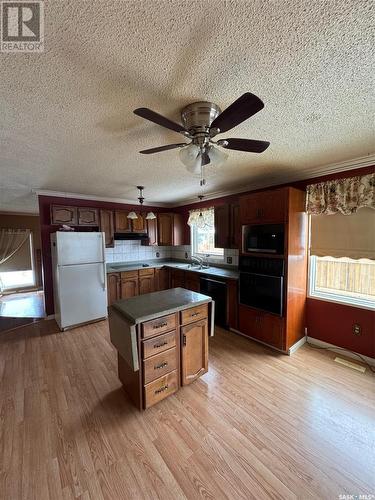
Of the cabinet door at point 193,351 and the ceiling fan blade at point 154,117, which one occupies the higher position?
the ceiling fan blade at point 154,117

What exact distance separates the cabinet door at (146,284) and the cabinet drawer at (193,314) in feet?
8.88

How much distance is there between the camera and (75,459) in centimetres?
143

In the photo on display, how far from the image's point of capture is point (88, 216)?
4090 millimetres

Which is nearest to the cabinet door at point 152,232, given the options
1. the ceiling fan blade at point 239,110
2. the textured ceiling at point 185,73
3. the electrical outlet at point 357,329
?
the textured ceiling at point 185,73

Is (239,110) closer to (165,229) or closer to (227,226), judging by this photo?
(227,226)

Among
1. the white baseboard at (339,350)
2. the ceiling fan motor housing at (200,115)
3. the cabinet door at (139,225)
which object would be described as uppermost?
the ceiling fan motor housing at (200,115)

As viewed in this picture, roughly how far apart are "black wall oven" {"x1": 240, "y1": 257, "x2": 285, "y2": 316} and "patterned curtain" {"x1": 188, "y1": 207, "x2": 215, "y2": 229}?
156cm

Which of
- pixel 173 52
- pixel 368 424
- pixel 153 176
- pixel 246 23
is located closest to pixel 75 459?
pixel 368 424

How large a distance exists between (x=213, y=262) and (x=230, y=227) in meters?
1.06

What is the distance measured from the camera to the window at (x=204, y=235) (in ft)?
14.5

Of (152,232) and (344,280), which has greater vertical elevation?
(152,232)

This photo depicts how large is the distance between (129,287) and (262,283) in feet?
9.28

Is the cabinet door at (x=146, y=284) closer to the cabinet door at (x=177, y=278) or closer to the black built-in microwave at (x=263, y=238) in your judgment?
the cabinet door at (x=177, y=278)

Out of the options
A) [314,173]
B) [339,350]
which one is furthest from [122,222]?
[339,350]
